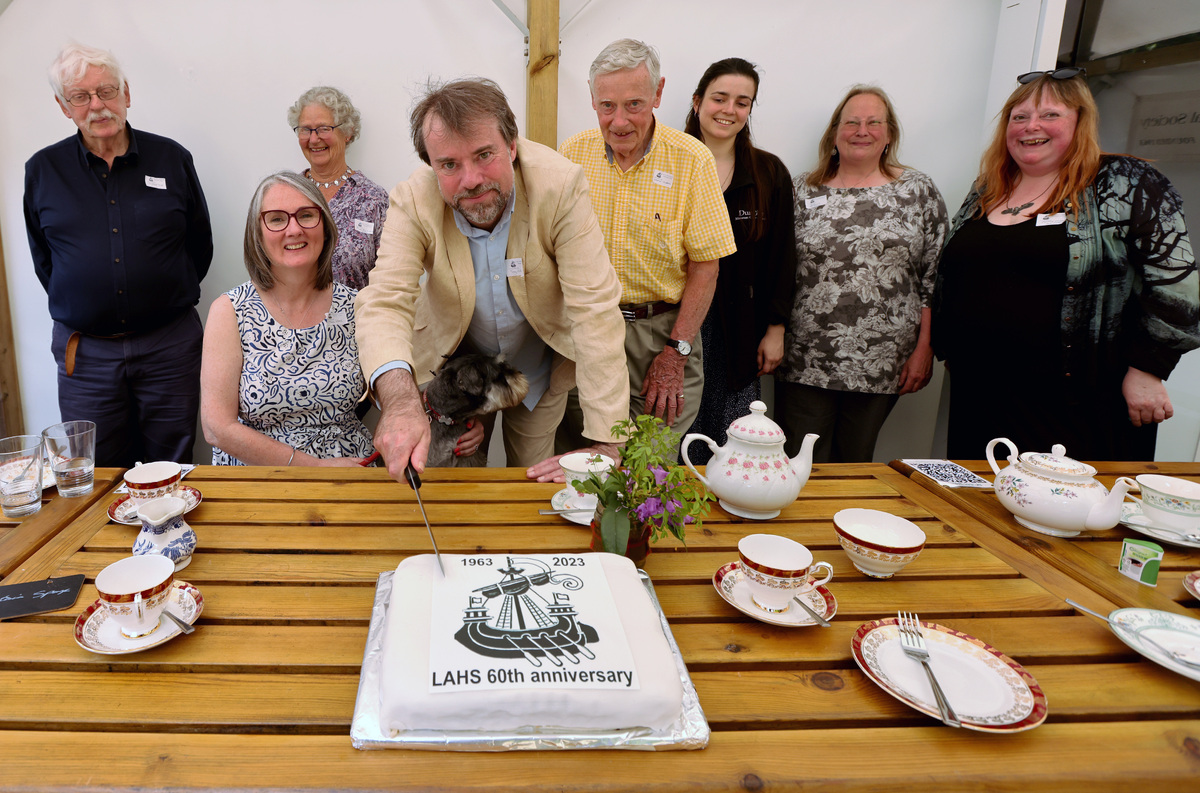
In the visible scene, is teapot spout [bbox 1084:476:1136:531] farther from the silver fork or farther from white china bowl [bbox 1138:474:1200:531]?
the silver fork

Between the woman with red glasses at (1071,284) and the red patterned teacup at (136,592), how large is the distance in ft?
7.87

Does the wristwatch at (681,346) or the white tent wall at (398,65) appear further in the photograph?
the white tent wall at (398,65)

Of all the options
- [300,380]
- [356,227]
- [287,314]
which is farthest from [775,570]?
[356,227]

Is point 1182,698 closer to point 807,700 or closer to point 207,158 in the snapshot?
point 807,700

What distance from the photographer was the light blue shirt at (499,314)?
1.84 meters

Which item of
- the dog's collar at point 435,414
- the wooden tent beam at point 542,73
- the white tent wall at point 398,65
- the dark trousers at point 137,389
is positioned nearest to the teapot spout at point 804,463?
the dog's collar at point 435,414

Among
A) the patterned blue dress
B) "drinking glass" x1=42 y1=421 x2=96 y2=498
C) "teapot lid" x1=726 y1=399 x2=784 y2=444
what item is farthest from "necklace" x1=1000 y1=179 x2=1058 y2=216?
"drinking glass" x1=42 y1=421 x2=96 y2=498

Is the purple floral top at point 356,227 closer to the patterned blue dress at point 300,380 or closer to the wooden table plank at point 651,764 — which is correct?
the patterned blue dress at point 300,380

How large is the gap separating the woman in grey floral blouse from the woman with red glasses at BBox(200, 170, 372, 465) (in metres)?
1.80

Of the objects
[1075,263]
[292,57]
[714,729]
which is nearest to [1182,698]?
[714,729]

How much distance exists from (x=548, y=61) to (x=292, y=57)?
3.69ft

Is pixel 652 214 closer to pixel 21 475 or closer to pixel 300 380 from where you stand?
pixel 300 380

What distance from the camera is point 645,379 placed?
106 inches

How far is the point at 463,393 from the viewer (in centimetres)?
182
